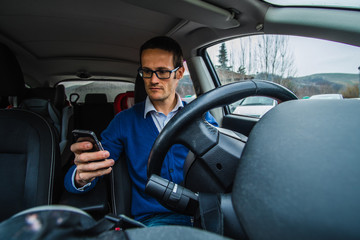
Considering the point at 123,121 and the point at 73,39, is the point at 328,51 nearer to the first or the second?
the point at 123,121

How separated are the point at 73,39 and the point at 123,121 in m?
1.91

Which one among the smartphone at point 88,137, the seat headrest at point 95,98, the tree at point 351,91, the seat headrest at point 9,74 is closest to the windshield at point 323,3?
the tree at point 351,91

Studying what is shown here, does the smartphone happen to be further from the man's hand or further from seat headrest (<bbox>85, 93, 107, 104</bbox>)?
seat headrest (<bbox>85, 93, 107, 104</bbox>)

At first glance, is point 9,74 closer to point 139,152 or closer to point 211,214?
point 139,152

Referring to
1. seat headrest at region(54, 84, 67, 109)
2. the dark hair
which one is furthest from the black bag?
seat headrest at region(54, 84, 67, 109)

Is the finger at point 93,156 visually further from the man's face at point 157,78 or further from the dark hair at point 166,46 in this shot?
the dark hair at point 166,46

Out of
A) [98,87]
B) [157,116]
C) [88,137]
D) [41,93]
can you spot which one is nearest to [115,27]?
[157,116]

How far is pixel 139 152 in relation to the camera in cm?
130

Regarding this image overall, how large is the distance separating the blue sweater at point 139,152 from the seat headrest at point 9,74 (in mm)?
960

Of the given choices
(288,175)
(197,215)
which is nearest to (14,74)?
(197,215)

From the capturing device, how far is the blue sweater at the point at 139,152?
4.02ft

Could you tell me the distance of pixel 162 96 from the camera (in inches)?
55.7

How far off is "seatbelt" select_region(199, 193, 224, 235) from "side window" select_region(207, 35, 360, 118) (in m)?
0.35

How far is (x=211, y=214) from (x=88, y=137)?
2.03 ft
